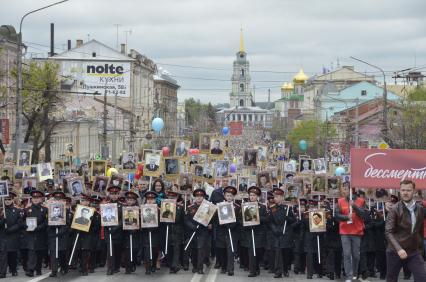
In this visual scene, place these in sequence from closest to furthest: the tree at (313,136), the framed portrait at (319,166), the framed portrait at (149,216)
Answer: the framed portrait at (149,216), the framed portrait at (319,166), the tree at (313,136)

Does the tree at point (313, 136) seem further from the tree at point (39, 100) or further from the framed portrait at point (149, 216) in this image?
the framed portrait at point (149, 216)

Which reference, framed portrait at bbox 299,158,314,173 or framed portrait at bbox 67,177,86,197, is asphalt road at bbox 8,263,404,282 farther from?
framed portrait at bbox 299,158,314,173

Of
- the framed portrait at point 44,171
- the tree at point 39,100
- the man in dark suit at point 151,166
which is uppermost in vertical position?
Result: the tree at point 39,100

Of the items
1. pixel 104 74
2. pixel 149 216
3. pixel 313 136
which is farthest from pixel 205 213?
pixel 104 74

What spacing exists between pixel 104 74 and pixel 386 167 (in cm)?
8104

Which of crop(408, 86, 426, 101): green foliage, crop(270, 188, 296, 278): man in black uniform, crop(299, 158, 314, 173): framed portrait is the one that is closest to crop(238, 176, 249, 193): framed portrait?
crop(299, 158, 314, 173): framed portrait

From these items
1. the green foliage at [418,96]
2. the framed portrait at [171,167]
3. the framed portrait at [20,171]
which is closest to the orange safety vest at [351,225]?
the framed portrait at [171,167]

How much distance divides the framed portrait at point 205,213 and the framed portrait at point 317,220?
1764 mm

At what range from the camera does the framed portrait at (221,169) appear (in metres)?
25.7

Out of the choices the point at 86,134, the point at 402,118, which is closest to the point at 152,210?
the point at 402,118

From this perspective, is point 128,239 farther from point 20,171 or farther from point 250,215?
point 20,171

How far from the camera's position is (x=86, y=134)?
79.5 metres

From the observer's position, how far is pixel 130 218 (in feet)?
61.8

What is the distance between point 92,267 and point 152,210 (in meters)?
1.58
